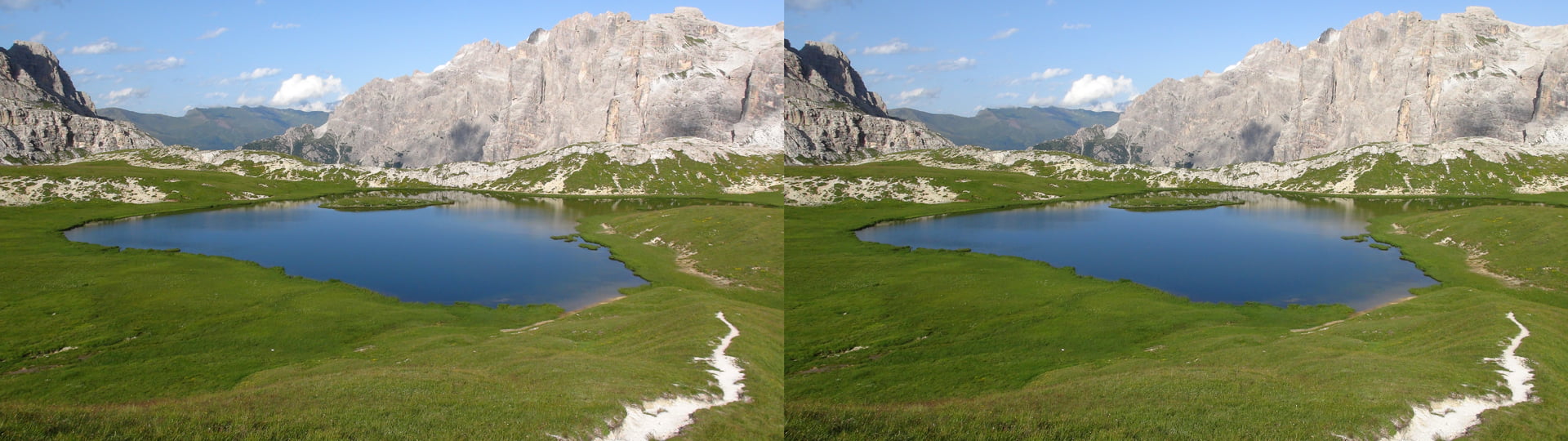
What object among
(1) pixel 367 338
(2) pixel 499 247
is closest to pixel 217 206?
(2) pixel 499 247

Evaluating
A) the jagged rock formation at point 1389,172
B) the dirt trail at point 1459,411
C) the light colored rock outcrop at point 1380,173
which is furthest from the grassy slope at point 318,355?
the jagged rock formation at point 1389,172

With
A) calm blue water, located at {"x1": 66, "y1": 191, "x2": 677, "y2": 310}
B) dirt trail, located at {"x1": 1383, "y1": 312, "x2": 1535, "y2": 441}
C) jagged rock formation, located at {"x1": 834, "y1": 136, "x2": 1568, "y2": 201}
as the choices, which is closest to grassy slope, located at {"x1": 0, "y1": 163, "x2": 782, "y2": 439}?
calm blue water, located at {"x1": 66, "y1": 191, "x2": 677, "y2": 310}

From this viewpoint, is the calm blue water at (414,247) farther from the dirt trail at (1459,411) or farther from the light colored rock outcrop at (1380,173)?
the light colored rock outcrop at (1380,173)

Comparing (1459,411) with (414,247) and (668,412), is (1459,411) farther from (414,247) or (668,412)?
(414,247)

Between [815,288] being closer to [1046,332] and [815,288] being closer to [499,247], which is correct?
[1046,332]

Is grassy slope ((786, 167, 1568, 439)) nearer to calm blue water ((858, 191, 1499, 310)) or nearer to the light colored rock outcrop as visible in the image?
calm blue water ((858, 191, 1499, 310))

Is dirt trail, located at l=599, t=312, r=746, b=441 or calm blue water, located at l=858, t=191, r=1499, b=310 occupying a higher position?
dirt trail, located at l=599, t=312, r=746, b=441
